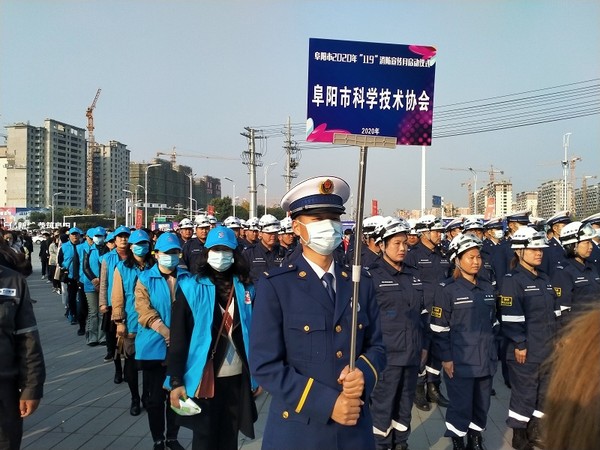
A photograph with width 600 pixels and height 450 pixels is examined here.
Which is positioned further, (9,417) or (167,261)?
(167,261)

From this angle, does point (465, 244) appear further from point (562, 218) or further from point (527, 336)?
point (562, 218)

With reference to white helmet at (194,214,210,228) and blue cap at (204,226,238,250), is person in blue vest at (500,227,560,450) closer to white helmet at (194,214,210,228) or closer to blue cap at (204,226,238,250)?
blue cap at (204,226,238,250)

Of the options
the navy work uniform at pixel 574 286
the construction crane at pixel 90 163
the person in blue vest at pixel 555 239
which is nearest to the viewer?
the navy work uniform at pixel 574 286

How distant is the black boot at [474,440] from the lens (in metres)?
4.32

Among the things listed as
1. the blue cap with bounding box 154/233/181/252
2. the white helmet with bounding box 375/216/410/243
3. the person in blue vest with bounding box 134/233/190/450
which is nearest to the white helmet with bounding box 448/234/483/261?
the white helmet with bounding box 375/216/410/243

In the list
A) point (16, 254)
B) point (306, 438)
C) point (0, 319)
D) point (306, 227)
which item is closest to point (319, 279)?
point (306, 227)

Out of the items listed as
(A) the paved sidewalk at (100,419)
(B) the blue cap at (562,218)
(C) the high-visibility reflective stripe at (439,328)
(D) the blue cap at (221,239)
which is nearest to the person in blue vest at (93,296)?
(A) the paved sidewalk at (100,419)

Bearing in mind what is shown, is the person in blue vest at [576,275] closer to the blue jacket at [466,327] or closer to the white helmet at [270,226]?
the blue jacket at [466,327]

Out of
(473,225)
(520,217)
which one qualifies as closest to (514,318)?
(473,225)

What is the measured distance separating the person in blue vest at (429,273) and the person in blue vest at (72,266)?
7.29 meters

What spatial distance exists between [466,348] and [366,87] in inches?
114

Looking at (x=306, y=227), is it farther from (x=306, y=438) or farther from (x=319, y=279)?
(x=306, y=438)

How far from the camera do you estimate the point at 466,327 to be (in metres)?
4.32

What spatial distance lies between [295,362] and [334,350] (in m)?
0.20
